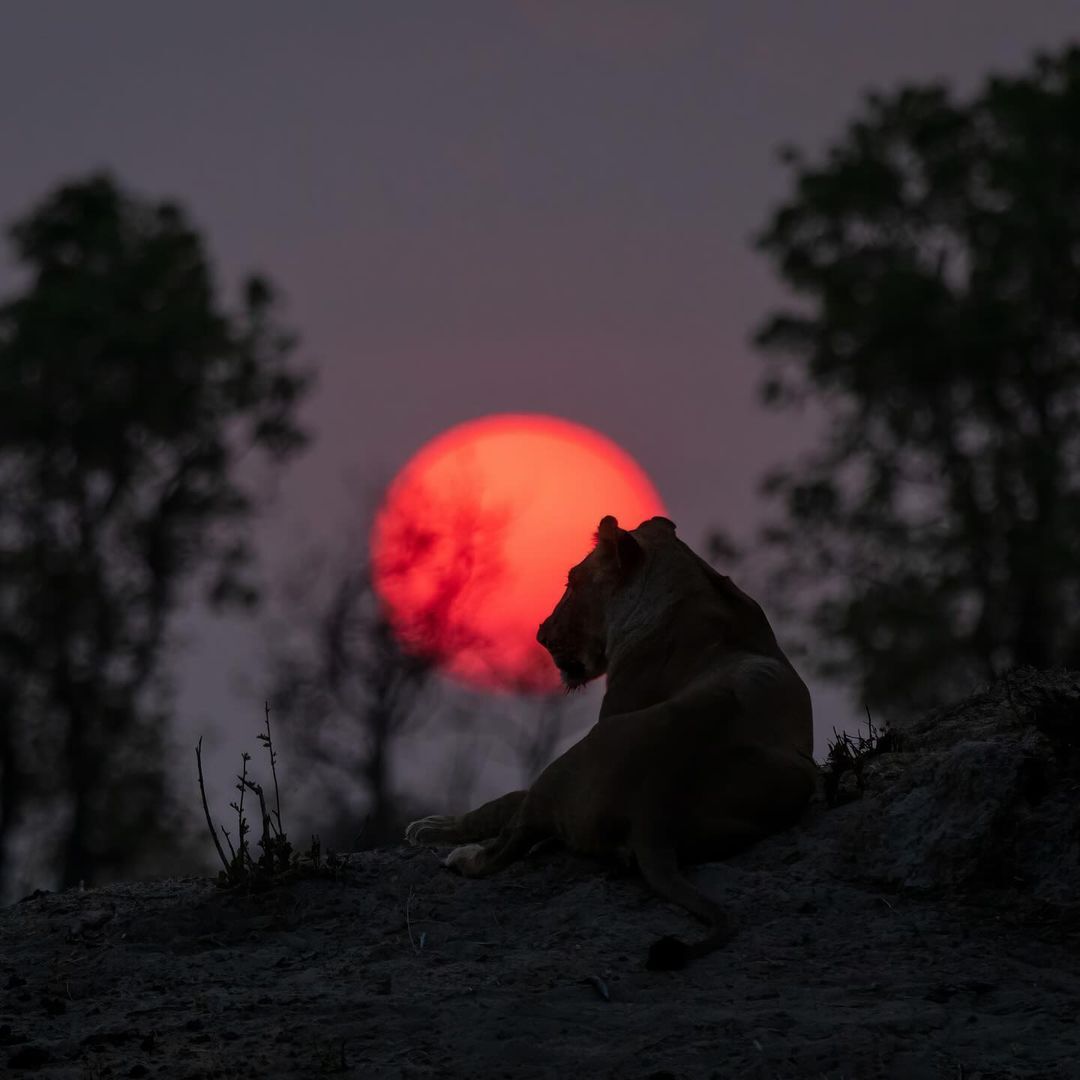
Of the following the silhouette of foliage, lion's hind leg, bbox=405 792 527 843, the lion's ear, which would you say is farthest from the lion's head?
the silhouette of foliage

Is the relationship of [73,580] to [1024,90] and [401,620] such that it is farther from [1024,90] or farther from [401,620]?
[1024,90]

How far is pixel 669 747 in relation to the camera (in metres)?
7.50

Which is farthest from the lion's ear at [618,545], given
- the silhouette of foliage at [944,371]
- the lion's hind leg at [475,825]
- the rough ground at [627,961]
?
the silhouette of foliage at [944,371]

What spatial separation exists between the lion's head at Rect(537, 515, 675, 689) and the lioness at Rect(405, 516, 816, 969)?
14 millimetres

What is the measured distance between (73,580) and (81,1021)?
21.6 m

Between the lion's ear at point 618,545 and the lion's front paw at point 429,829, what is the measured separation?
5.55 ft

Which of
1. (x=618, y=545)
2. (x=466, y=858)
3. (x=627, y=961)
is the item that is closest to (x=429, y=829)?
(x=466, y=858)

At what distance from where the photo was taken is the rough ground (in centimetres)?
579

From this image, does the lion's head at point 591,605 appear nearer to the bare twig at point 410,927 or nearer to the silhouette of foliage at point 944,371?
the bare twig at point 410,927

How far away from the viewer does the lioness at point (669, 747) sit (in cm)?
745

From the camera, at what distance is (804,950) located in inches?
264

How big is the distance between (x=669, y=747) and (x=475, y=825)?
1707 mm

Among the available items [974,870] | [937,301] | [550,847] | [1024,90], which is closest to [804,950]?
[974,870]

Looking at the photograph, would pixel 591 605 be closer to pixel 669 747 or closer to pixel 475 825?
pixel 475 825
